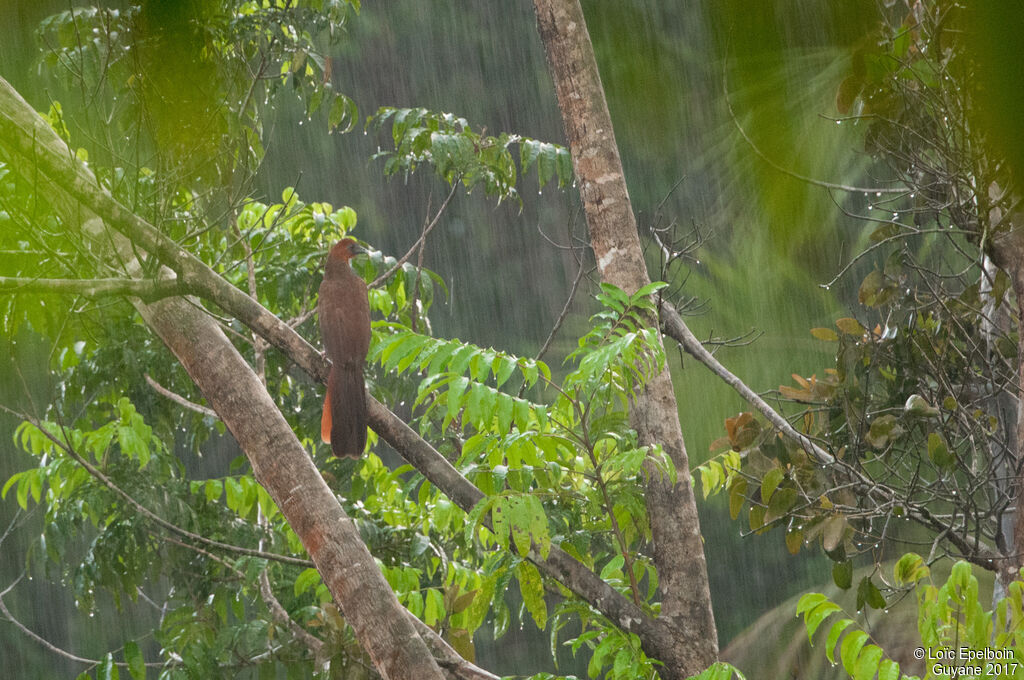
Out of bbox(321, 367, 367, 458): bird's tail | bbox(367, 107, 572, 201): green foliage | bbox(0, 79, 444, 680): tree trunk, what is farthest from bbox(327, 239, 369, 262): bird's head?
bbox(0, 79, 444, 680): tree trunk

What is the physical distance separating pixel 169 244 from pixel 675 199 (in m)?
4.53

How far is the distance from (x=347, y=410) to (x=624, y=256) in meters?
0.65

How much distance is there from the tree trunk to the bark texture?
0.59 meters

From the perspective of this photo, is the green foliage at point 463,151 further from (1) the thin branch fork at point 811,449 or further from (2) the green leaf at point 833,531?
(2) the green leaf at point 833,531

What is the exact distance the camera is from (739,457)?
2.16 metres

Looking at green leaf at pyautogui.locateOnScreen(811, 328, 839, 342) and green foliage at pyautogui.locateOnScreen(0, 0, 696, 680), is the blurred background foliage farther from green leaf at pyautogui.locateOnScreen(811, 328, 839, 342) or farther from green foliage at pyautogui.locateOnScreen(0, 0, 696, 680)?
green foliage at pyautogui.locateOnScreen(0, 0, 696, 680)

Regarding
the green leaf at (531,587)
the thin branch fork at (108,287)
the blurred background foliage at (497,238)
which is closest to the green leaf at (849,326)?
the blurred background foliage at (497,238)

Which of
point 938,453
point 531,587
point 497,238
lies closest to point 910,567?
point 938,453

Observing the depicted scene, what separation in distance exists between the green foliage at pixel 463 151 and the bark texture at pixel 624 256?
22 cm

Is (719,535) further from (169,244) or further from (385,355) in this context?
(169,244)

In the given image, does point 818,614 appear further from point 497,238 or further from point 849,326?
point 497,238

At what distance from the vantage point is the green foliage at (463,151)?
2.28 m

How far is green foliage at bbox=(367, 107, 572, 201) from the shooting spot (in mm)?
2283

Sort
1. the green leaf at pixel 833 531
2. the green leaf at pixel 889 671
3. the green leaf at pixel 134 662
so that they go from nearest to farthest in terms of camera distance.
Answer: the green leaf at pixel 889 671, the green leaf at pixel 134 662, the green leaf at pixel 833 531
